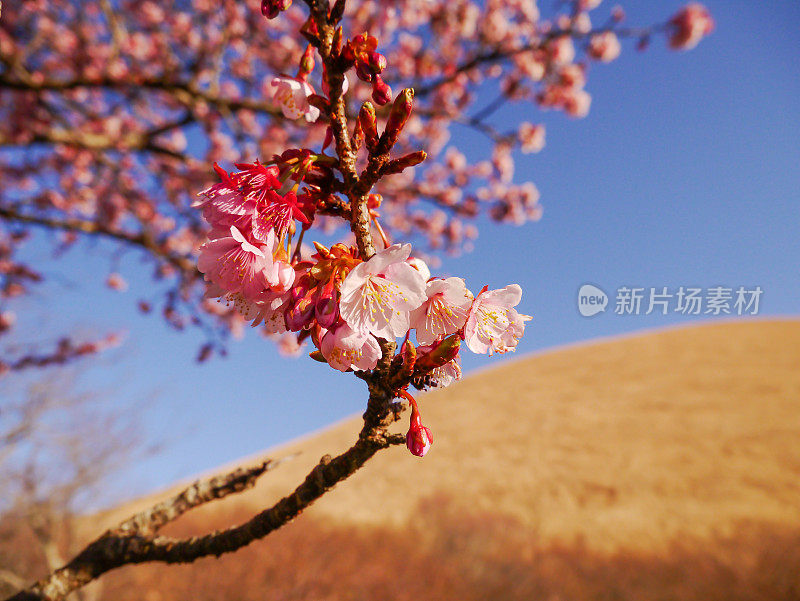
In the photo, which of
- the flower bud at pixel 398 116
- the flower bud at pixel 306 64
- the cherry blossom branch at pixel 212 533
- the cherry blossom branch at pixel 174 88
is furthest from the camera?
the cherry blossom branch at pixel 174 88

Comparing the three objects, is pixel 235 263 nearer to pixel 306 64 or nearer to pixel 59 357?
pixel 306 64

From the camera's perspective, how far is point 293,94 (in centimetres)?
87

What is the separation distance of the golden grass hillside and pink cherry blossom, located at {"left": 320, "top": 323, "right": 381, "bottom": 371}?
25.8 feet

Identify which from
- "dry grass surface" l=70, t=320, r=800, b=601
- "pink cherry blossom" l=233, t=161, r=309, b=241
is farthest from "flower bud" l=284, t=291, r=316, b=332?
"dry grass surface" l=70, t=320, r=800, b=601

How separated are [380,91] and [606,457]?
43.0 ft

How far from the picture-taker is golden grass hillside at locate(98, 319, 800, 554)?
977cm

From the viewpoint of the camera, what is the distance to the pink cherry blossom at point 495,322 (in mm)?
744

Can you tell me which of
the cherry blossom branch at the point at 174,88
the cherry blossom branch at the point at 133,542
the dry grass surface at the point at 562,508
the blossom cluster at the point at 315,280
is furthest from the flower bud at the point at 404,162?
the dry grass surface at the point at 562,508

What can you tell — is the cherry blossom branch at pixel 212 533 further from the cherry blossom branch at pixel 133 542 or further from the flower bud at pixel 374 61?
the flower bud at pixel 374 61

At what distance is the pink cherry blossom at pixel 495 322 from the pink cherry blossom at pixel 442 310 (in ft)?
0.07

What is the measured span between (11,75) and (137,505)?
10.4 meters

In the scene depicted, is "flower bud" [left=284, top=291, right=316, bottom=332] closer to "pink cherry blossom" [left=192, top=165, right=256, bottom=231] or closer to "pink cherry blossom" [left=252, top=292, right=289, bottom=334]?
"pink cherry blossom" [left=252, top=292, right=289, bottom=334]

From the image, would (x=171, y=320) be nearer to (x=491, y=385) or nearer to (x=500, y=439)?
(x=500, y=439)

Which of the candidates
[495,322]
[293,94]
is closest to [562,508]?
[495,322]
